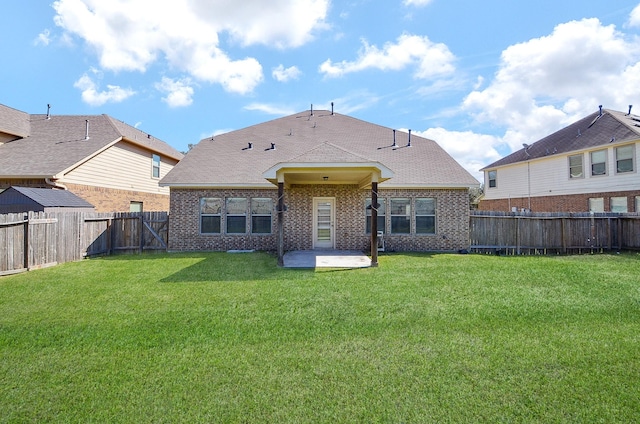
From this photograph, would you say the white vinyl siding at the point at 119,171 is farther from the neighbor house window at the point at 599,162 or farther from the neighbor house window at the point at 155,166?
the neighbor house window at the point at 599,162

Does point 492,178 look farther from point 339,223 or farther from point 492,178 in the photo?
point 339,223

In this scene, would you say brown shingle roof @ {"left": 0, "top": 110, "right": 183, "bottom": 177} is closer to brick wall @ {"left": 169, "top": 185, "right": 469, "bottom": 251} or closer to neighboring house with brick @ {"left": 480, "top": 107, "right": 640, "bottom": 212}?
brick wall @ {"left": 169, "top": 185, "right": 469, "bottom": 251}

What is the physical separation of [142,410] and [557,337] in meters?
5.48

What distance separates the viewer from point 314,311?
582 cm

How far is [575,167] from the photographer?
19.6 metres

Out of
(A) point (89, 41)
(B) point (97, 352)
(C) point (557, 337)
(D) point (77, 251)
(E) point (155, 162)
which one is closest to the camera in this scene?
(B) point (97, 352)

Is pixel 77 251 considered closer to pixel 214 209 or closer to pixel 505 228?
pixel 214 209

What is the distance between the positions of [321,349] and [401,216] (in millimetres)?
9686

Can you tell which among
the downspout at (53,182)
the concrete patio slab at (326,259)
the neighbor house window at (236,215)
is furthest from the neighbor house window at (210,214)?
the downspout at (53,182)

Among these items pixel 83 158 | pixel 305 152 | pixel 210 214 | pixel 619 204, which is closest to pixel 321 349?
pixel 305 152

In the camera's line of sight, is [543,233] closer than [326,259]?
No

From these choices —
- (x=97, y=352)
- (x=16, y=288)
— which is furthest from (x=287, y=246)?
(x=97, y=352)

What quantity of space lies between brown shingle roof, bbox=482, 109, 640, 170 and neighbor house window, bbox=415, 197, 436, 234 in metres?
12.2

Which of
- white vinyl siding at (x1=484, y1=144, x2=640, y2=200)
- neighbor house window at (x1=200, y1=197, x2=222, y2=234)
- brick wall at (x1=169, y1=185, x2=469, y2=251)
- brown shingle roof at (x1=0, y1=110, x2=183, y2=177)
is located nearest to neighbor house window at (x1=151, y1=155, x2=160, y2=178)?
brown shingle roof at (x1=0, y1=110, x2=183, y2=177)
